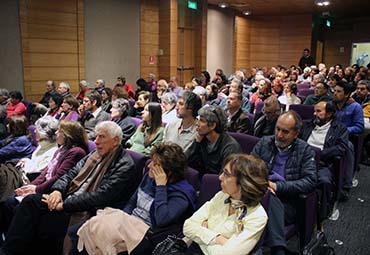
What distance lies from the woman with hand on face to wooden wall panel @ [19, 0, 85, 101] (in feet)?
18.6

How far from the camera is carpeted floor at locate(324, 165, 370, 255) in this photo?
2.91m

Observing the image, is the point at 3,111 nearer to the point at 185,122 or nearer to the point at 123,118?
the point at 123,118

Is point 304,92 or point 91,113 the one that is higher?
point 304,92

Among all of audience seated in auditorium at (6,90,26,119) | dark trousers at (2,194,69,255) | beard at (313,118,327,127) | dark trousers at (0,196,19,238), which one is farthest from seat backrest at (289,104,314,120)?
audience seated in auditorium at (6,90,26,119)

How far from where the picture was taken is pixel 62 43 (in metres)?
7.71

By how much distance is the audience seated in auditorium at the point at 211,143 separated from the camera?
283 cm

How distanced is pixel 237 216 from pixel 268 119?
2.16 meters

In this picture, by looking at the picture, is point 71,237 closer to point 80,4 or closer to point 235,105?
point 235,105

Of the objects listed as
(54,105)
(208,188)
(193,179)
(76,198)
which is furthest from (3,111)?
(208,188)

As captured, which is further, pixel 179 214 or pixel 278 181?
pixel 278 181

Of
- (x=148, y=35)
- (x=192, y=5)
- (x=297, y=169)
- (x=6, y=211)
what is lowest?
(x=6, y=211)

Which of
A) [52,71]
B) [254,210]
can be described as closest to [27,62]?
[52,71]

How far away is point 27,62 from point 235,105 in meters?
4.99

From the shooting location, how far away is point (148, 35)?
31.3 ft
